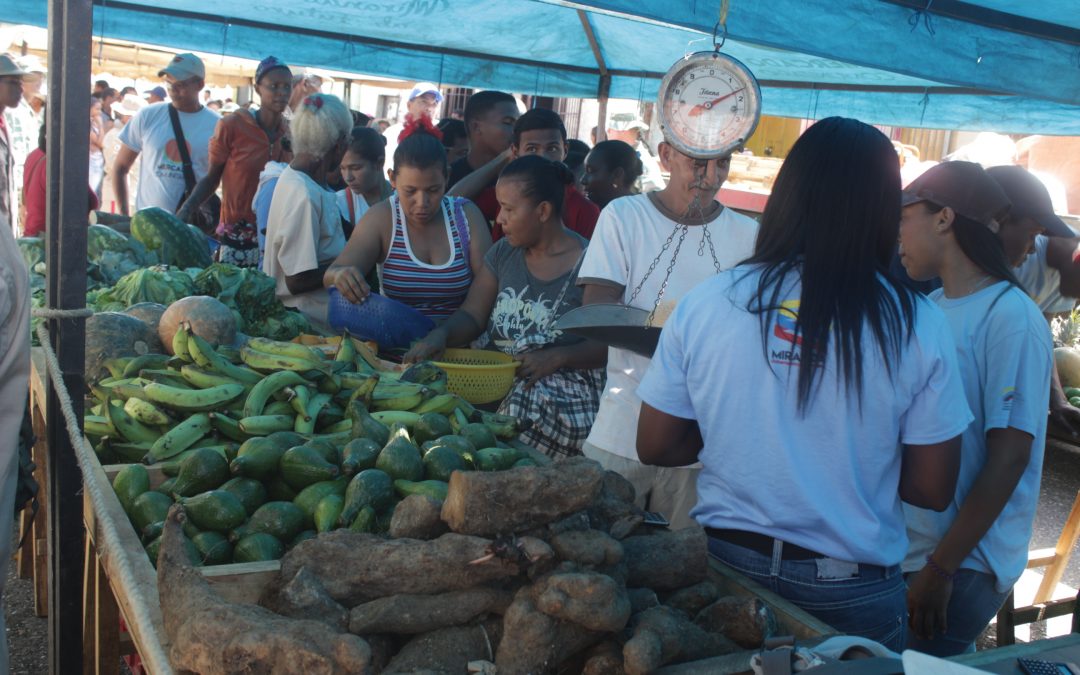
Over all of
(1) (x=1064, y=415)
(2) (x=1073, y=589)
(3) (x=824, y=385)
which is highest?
(3) (x=824, y=385)

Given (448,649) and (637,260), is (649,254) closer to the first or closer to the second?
(637,260)

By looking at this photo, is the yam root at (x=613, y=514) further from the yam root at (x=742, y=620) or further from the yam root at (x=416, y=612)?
the yam root at (x=416, y=612)

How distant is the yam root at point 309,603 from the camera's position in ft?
5.42

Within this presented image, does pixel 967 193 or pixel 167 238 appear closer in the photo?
pixel 967 193

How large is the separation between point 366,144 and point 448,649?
12.5ft

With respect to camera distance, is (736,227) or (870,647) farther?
(736,227)

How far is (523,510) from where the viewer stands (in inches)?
67.8

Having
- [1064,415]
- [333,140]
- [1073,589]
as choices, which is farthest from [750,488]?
[1064,415]

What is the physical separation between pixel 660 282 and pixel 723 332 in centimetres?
102

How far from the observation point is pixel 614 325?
8.43 feet

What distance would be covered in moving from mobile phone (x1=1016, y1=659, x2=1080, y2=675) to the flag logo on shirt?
0.72m

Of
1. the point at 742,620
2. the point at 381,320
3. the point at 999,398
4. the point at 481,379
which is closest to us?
the point at 742,620

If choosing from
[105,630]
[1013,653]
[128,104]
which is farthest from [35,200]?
[128,104]

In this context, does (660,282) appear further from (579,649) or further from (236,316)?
(236,316)
